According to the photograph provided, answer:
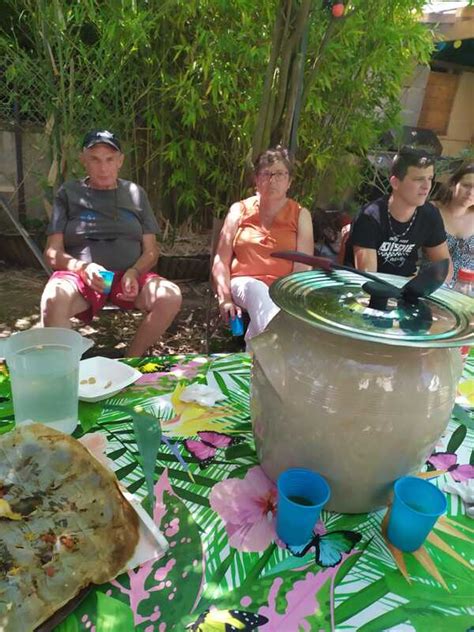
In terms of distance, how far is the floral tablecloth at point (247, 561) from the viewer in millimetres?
782

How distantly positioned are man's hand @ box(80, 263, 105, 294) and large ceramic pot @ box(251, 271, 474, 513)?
141 cm

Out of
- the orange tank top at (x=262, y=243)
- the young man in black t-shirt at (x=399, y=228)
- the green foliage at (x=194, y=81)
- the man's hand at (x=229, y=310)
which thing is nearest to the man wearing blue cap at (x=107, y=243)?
the man's hand at (x=229, y=310)

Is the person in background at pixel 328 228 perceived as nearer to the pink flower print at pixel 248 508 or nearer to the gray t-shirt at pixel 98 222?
the gray t-shirt at pixel 98 222

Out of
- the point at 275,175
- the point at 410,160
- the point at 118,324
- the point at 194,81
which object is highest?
the point at 194,81

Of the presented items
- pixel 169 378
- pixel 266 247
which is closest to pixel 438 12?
pixel 266 247

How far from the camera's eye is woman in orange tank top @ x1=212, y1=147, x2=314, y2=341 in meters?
2.49

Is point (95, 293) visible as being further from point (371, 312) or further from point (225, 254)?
point (371, 312)

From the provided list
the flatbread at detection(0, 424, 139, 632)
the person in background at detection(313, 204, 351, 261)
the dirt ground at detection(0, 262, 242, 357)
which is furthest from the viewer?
the person in background at detection(313, 204, 351, 261)

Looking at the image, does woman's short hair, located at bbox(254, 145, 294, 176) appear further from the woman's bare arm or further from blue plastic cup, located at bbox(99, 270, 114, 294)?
blue plastic cup, located at bbox(99, 270, 114, 294)

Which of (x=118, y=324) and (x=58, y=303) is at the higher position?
(x=58, y=303)

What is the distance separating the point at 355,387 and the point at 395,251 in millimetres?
1757

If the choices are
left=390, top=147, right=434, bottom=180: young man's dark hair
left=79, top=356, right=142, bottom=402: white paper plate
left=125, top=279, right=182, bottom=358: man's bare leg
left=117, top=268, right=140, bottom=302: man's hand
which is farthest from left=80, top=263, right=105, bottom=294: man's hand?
left=390, top=147, right=434, bottom=180: young man's dark hair

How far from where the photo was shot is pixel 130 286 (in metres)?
2.40

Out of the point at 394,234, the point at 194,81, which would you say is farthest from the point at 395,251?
the point at 194,81
